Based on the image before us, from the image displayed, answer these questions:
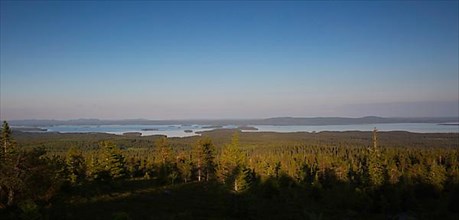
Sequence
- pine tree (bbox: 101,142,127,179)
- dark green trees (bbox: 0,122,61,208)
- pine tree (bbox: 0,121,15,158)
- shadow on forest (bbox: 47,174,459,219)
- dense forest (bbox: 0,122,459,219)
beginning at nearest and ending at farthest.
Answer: dark green trees (bbox: 0,122,61,208) → dense forest (bbox: 0,122,459,219) → pine tree (bbox: 0,121,15,158) → shadow on forest (bbox: 47,174,459,219) → pine tree (bbox: 101,142,127,179)

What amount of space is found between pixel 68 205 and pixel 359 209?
4147 cm

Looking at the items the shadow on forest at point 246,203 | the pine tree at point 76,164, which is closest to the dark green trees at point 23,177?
the shadow on forest at point 246,203

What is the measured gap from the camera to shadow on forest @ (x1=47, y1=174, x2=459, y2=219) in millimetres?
44312

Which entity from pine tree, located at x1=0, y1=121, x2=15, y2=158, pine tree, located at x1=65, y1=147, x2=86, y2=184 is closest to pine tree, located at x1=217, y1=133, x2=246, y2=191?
pine tree, located at x1=0, y1=121, x2=15, y2=158

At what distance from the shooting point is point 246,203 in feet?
152

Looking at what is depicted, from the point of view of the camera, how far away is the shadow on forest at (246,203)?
44.3 meters

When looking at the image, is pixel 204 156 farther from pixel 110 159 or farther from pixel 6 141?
pixel 6 141

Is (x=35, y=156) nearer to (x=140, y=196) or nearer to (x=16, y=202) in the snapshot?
(x=16, y=202)

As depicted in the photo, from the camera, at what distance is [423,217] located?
5381 centimetres

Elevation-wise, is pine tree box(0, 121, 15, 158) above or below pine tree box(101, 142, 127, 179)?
above

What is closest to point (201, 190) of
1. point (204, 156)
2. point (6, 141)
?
point (204, 156)

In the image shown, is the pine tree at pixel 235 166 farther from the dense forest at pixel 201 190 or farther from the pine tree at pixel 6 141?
the pine tree at pixel 6 141

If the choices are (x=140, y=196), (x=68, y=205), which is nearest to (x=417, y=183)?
(x=140, y=196)

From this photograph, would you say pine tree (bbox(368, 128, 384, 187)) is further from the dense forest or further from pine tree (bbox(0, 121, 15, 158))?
pine tree (bbox(0, 121, 15, 158))
